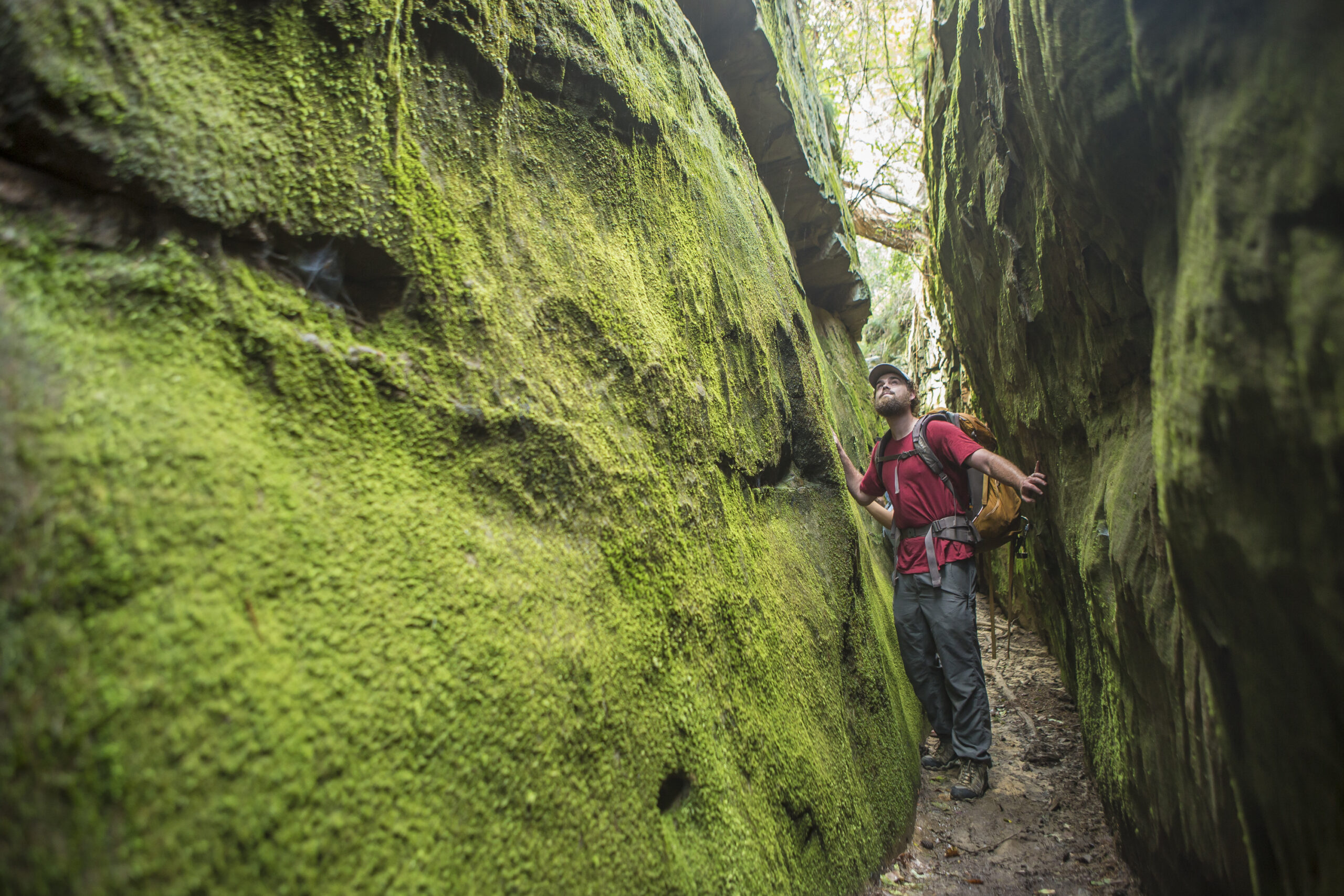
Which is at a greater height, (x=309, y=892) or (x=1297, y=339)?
(x=1297, y=339)

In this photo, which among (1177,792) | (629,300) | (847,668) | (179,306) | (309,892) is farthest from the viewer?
(847,668)

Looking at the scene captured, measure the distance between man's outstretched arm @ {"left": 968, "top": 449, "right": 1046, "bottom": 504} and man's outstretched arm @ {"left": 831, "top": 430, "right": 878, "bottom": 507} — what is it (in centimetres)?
88

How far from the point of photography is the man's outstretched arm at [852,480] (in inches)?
214

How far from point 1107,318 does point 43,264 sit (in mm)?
4381

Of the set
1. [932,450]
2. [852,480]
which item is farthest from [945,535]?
[852,480]

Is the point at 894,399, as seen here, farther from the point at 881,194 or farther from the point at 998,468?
the point at 881,194

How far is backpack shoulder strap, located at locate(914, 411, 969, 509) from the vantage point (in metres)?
4.95

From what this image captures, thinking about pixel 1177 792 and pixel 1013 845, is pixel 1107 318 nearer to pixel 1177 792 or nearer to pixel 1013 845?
pixel 1177 792

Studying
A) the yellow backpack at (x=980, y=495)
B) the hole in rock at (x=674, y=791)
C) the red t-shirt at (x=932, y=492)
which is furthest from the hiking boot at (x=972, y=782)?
the hole in rock at (x=674, y=791)

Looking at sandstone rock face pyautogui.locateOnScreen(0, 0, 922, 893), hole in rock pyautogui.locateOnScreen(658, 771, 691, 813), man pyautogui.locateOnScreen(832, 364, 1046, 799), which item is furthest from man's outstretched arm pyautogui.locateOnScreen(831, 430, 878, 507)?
hole in rock pyautogui.locateOnScreen(658, 771, 691, 813)

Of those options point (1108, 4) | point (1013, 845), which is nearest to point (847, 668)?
point (1013, 845)

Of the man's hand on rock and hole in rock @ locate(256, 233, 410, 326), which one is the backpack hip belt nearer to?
the man's hand on rock

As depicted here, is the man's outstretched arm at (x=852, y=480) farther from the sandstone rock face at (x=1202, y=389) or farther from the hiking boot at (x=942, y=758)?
the hiking boot at (x=942, y=758)

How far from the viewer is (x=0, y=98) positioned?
140cm
